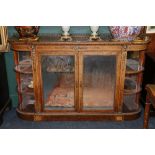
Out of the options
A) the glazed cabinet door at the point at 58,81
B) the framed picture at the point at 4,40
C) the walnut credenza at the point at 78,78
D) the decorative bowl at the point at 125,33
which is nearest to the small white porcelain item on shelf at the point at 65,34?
the walnut credenza at the point at 78,78

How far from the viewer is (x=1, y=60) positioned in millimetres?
2672

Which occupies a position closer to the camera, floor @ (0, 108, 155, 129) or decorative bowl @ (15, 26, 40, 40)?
decorative bowl @ (15, 26, 40, 40)

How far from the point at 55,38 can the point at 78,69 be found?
1.45ft

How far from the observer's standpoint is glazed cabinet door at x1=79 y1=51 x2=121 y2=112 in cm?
243

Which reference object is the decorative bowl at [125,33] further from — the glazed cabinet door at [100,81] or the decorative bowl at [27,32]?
the decorative bowl at [27,32]

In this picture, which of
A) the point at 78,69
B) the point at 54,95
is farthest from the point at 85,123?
the point at 78,69

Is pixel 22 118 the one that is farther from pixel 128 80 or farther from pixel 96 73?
pixel 128 80

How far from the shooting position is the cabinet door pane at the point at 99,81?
8.05ft

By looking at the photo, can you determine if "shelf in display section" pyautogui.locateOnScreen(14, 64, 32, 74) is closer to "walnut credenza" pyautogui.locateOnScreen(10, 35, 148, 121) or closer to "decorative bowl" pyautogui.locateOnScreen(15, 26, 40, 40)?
"walnut credenza" pyautogui.locateOnScreen(10, 35, 148, 121)

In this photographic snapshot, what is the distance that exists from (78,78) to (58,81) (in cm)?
28

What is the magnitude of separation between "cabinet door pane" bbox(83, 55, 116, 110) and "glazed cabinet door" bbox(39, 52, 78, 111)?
13 centimetres

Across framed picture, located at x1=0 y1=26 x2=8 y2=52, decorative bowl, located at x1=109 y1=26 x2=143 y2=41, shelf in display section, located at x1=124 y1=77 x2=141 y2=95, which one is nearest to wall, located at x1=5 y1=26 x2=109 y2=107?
framed picture, located at x1=0 y1=26 x2=8 y2=52
